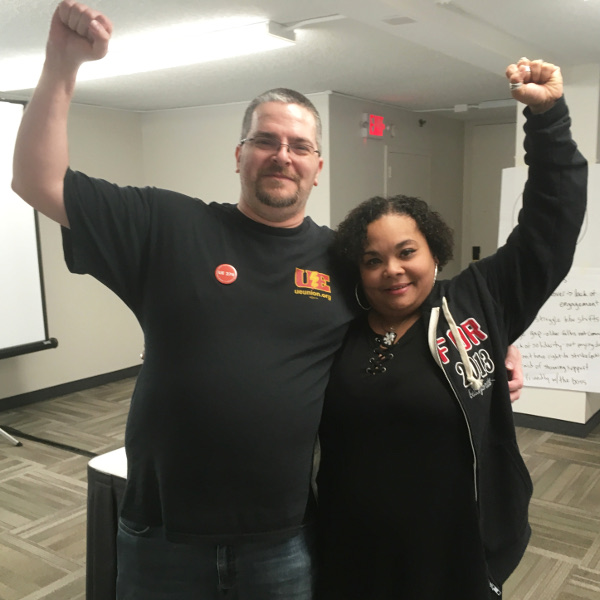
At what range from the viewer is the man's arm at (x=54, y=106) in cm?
105

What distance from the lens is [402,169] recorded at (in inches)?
225

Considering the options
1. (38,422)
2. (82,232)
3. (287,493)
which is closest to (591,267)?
(287,493)

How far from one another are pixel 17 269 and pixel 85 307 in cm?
78

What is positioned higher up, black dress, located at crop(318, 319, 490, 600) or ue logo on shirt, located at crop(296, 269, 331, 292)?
ue logo on shirt, located at crop(296, 269, 331, 292)

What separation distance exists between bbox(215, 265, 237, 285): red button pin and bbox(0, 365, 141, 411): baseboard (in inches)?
159

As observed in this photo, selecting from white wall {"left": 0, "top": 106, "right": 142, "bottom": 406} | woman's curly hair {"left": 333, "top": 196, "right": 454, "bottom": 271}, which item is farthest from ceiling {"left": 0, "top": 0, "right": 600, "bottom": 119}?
woman's curly hair {"left": 333, "top": 196, "right": 454, "bottom": 271}

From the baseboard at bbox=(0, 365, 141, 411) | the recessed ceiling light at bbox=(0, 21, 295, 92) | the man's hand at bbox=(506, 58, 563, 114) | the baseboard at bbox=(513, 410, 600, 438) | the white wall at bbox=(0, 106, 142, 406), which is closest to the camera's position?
the man's hand at bbox=(506, 58, 563, 114)

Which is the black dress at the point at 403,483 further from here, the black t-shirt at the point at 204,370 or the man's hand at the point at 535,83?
the man's hand at the point at 535,83

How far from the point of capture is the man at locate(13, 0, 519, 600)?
3.94 feet

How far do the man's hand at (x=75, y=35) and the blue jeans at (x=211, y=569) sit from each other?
0.92 metres

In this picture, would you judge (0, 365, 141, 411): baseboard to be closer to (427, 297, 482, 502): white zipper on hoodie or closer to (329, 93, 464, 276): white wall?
(329, 93, 464, 276): white wall

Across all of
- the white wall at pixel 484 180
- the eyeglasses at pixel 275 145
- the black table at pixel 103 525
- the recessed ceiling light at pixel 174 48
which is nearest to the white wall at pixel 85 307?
the recessed ceiling light at pixel 174 48

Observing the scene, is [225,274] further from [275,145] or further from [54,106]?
[54,106]

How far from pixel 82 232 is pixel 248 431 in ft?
1.63
